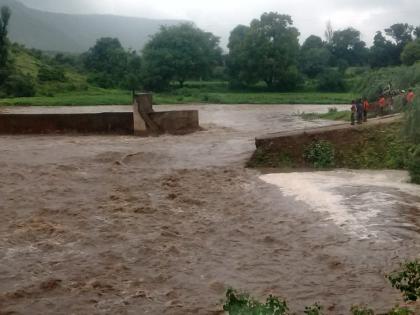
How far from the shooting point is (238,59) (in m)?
60.4

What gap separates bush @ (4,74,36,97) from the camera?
4453 centimetres

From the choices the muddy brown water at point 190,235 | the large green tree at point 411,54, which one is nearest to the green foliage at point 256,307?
the muddy brown water at point 190,235

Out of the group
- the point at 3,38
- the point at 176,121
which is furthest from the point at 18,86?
the point at 176,121

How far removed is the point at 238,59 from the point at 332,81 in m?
9.51

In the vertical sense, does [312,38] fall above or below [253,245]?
above

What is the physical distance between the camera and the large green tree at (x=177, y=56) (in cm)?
5884

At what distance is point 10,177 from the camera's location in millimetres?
13836

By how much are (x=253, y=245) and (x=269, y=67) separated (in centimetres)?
5153

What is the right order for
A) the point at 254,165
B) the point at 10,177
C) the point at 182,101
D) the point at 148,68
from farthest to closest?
the point at 148,68 → the point at 182,101 → the point at 254,165 → the point at 10,177

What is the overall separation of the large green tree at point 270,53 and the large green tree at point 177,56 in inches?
133

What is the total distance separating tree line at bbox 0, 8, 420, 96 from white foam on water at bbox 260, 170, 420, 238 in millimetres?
45148

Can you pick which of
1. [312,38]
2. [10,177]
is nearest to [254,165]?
[10,177]

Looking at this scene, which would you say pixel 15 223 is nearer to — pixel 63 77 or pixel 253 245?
pixel 253 245

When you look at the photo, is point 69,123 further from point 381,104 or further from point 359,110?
point 381,104
